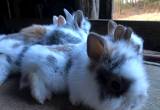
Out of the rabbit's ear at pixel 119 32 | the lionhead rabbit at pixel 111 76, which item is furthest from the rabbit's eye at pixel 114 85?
the rabbit's ear at pixel 119 32

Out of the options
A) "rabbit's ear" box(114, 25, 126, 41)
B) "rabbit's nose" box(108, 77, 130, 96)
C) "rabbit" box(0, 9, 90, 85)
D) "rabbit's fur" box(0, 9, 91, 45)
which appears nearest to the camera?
"rabbit's nose" box(108, 77, 130, 96)

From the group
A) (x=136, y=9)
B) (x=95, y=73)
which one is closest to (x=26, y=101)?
(x=95, y=73)

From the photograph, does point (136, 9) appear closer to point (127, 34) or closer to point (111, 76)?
point (127, 34)

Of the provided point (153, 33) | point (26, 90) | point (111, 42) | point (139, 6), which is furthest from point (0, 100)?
point (139, 6)

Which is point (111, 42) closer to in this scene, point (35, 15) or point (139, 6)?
point (139, 6)

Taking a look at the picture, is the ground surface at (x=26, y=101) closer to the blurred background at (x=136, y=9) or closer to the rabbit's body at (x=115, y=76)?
the rabbit's body at (x=115, y=76)

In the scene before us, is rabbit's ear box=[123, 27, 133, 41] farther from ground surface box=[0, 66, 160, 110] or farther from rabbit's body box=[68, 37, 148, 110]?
ground surface box=[0, 66, 160, 110]

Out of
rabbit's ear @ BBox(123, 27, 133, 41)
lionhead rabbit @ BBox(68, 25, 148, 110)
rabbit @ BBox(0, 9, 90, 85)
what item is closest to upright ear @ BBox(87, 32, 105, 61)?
lionhead rabbit @ BBox(68, 25, 148, 110)
